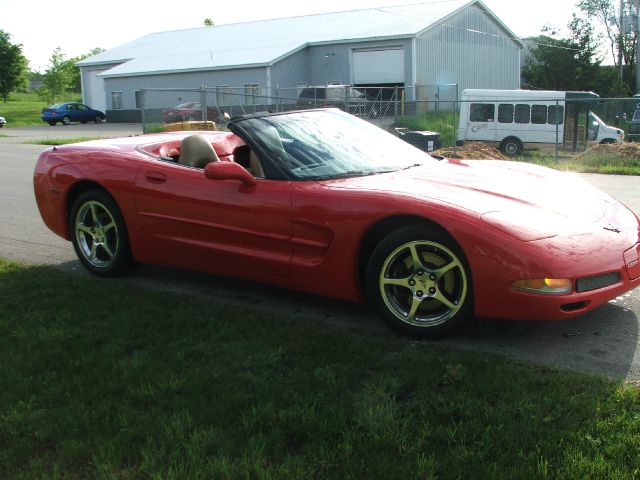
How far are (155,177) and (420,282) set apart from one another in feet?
7.11

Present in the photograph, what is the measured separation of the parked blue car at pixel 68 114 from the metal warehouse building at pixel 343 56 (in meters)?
1.20

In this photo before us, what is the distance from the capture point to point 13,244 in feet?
23.1

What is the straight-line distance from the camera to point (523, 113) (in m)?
21.1

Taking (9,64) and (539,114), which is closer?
(539,114)

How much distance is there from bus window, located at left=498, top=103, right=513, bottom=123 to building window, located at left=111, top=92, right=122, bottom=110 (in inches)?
1227

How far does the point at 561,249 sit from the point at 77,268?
3.99 metres

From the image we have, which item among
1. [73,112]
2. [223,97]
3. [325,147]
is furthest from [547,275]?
[73,112]

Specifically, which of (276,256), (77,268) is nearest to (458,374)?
(276,256)

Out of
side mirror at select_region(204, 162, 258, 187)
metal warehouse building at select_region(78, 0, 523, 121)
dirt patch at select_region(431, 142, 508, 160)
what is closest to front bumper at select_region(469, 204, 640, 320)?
side mirror at select_region(204, 162, 258, 187)

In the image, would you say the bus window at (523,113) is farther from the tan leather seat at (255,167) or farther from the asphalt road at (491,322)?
the tan leather seat at (255,167)

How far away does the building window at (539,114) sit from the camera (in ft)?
68.6

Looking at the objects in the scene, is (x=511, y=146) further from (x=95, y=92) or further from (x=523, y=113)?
(x=95, y=92)

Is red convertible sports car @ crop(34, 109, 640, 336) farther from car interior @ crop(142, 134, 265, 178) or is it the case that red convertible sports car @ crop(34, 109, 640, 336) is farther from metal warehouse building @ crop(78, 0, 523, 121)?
metal warehouse building @ crop(78, 0, 523, 121)

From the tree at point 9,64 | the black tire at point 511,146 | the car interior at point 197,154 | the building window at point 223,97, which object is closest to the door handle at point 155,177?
the car interior at point 197,154
